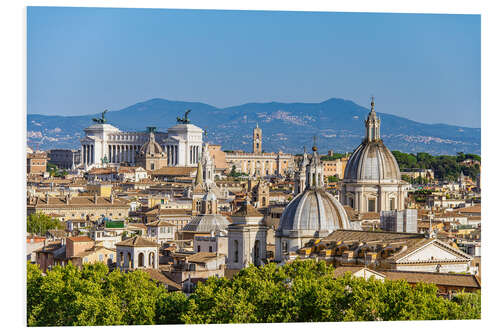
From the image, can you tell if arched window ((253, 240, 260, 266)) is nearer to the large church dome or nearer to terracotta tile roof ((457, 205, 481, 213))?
the large church dome

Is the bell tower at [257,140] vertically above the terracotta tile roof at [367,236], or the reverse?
the bell tower at [257,140]

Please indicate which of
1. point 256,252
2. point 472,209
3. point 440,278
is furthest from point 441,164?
point 440,278

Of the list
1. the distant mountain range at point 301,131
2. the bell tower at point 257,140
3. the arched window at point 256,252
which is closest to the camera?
the arched window at point 256,252

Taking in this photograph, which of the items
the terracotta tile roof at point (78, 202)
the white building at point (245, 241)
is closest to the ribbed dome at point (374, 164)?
the white building at point (245, 241)

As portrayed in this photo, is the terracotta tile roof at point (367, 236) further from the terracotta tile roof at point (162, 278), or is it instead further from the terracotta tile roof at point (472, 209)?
the terracotta tile roof at point (472, 209)

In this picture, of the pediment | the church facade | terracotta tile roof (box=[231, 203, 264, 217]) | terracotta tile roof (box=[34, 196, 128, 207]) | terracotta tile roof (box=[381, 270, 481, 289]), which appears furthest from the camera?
the church facade

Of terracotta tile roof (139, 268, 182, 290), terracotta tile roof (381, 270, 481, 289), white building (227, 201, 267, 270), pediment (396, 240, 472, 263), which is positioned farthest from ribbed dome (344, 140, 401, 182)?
terracotta tile roof (381, 270, 481, 289)

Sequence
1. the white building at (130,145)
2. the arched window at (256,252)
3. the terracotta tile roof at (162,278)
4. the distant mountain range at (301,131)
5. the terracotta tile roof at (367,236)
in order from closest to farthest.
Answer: the terracotta tile roof at (162,278)
the terracotta tile roof at (367,236)
the arched window at (256,252)
the distant mountain range at (301,131)
the white building at (130,145)
